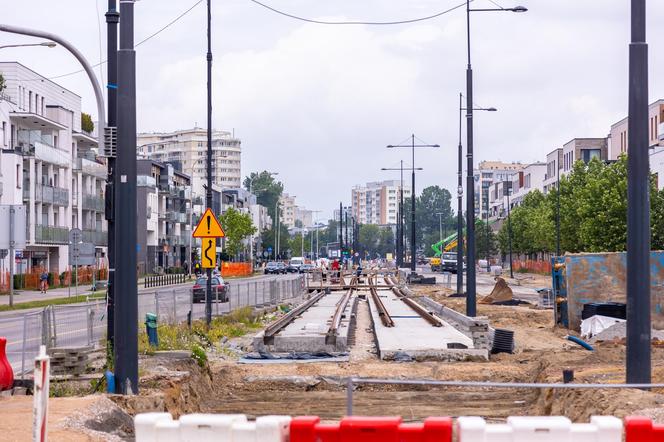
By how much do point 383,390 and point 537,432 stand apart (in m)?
10.9

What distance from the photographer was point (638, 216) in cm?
1417

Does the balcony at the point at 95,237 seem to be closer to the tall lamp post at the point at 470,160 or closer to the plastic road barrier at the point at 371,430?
the tall lamp post at the point at 470,160

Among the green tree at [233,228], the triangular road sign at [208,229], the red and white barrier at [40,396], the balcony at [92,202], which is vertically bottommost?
the red and white barrier at [40,396]

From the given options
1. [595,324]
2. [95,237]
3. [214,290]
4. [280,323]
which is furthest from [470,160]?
[95,237]

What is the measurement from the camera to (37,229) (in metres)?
76.9

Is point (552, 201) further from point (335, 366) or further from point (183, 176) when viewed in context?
point (335, 366)

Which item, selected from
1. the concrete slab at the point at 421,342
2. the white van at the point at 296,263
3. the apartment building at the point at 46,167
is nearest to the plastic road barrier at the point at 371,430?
the concrete slab at the point at 421,342

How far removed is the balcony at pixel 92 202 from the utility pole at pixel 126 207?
8066 cm

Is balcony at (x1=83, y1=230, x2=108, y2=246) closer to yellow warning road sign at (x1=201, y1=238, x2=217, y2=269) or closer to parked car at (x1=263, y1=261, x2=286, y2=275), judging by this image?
parked car at (x1=263, y1=261, x2=286, y2=275)

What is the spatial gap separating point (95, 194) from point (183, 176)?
148 feet

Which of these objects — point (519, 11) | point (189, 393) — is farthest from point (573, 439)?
point (519, 11)

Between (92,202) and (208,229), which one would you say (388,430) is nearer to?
(208,229)

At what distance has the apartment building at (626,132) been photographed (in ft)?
299

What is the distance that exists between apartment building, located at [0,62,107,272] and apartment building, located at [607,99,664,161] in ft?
139
